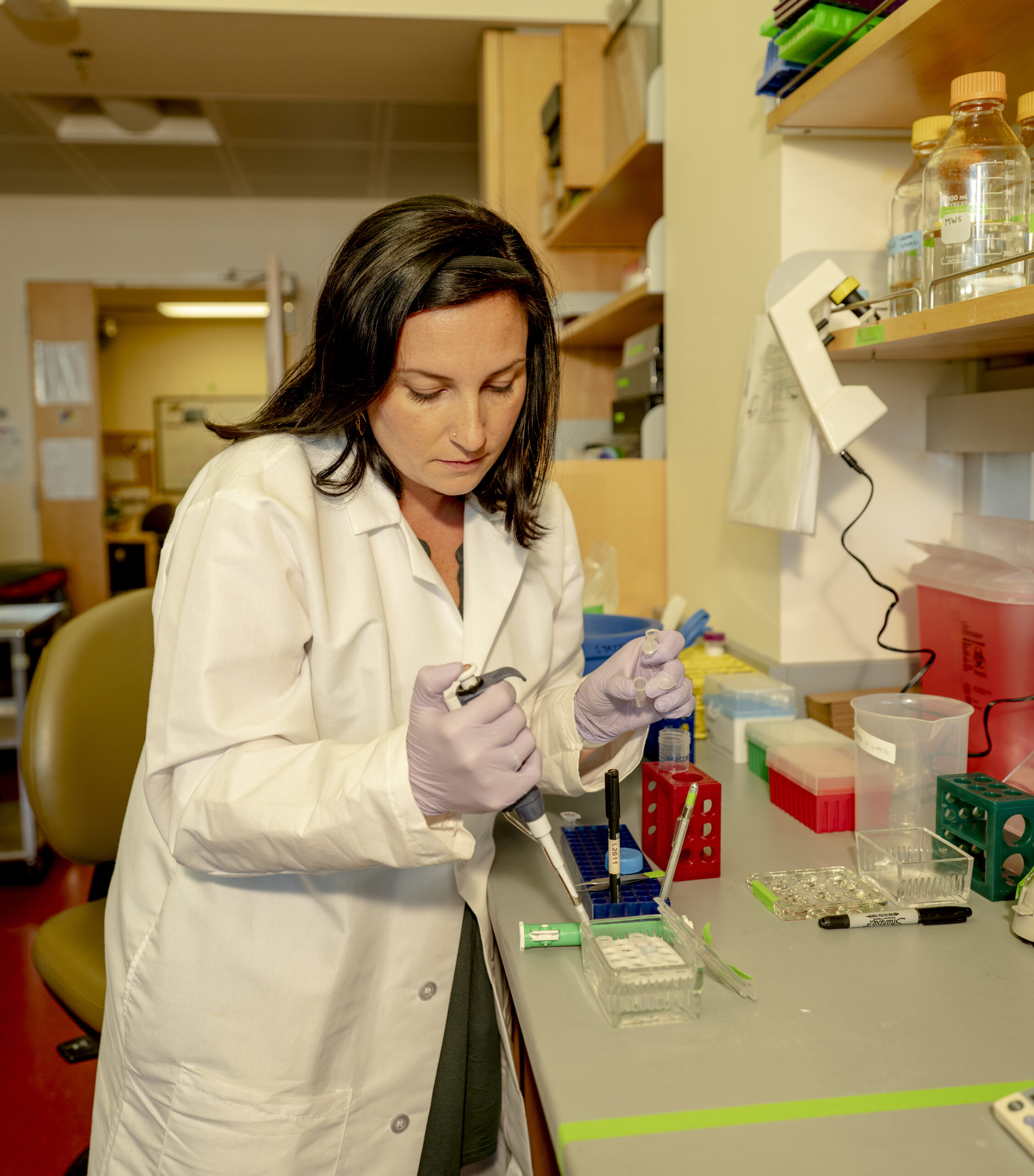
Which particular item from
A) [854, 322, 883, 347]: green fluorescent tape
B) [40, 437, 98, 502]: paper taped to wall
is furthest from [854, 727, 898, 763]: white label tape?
[40, 437, 98, 502]: paper taped to wall

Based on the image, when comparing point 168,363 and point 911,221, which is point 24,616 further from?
point 168,363

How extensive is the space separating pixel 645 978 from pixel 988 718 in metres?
0.67

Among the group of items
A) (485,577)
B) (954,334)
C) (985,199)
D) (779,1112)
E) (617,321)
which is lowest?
(779,1112)

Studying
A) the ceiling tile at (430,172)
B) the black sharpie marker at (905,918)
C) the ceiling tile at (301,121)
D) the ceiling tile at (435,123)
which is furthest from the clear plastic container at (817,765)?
the ceiling tile at (430,172)

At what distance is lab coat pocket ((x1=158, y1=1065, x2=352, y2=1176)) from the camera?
36.4 inches

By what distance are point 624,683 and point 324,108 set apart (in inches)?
137

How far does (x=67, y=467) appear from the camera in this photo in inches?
195

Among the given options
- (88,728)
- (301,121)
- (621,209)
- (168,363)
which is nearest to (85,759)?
(88,728)

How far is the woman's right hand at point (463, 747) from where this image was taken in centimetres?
76

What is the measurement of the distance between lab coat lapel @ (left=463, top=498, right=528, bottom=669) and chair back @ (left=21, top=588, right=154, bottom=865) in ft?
2.12

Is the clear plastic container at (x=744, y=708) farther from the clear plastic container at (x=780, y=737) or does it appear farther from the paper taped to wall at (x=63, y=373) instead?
the paper taped to wall at (x=63, y=373)

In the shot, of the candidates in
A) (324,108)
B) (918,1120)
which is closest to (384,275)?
(918,1120)

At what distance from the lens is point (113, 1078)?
1033 millimetres

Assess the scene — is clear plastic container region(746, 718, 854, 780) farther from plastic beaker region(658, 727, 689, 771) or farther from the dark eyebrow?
the dark eyebrow
